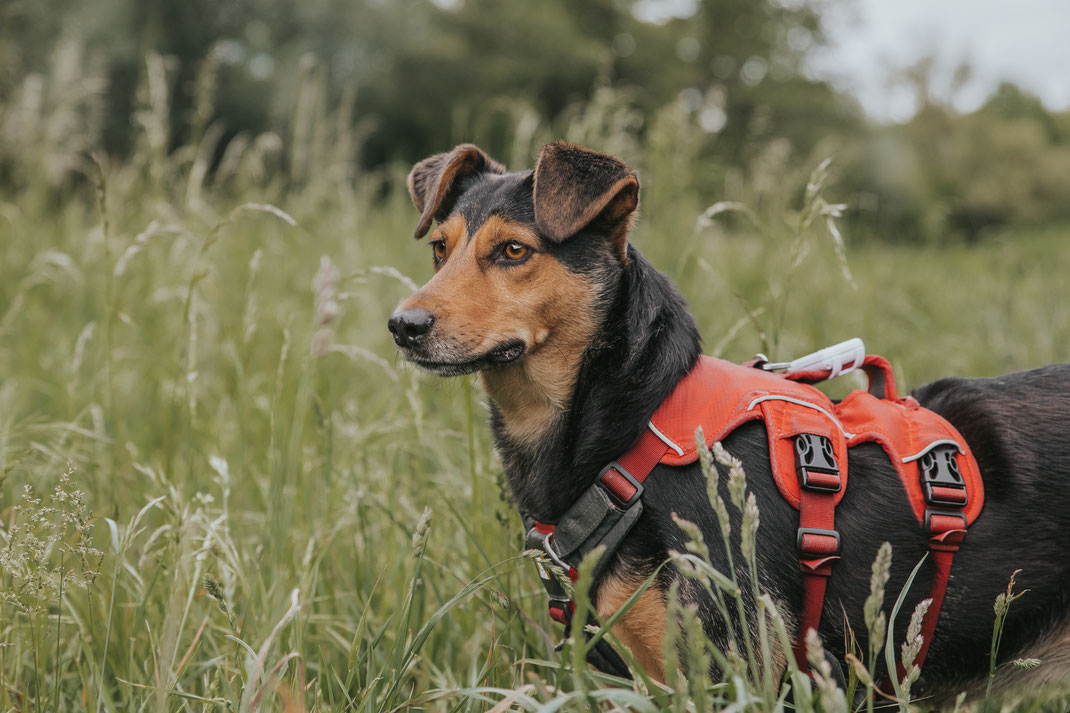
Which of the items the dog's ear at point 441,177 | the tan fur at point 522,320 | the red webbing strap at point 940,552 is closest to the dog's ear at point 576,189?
the tan fur at point 522,320

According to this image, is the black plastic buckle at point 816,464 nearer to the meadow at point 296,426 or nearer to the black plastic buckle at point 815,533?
the black plastic buckle at point 815,533

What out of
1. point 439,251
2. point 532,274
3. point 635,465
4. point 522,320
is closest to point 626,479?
point 635,465

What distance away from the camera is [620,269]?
2.41 m

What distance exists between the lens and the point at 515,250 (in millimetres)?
2480

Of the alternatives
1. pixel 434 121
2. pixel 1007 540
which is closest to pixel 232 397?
pixel 1007 540

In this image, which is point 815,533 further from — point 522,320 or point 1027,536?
point 522,320

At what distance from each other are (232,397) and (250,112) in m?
12.9

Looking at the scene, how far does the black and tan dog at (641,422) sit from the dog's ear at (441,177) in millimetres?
224

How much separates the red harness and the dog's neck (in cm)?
9

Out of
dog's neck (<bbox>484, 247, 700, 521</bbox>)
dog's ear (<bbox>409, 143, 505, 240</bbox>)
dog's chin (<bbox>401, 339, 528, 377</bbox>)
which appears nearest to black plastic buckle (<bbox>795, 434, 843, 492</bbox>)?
dog's neck (<bbox>484, 247, 700, 521</bbox>)

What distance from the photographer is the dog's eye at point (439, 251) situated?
2.76 meters

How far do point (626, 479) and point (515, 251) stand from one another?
856 mm

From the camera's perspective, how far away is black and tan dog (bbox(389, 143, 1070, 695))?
80.1 inches

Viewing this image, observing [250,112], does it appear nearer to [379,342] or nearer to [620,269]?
[379,342]
